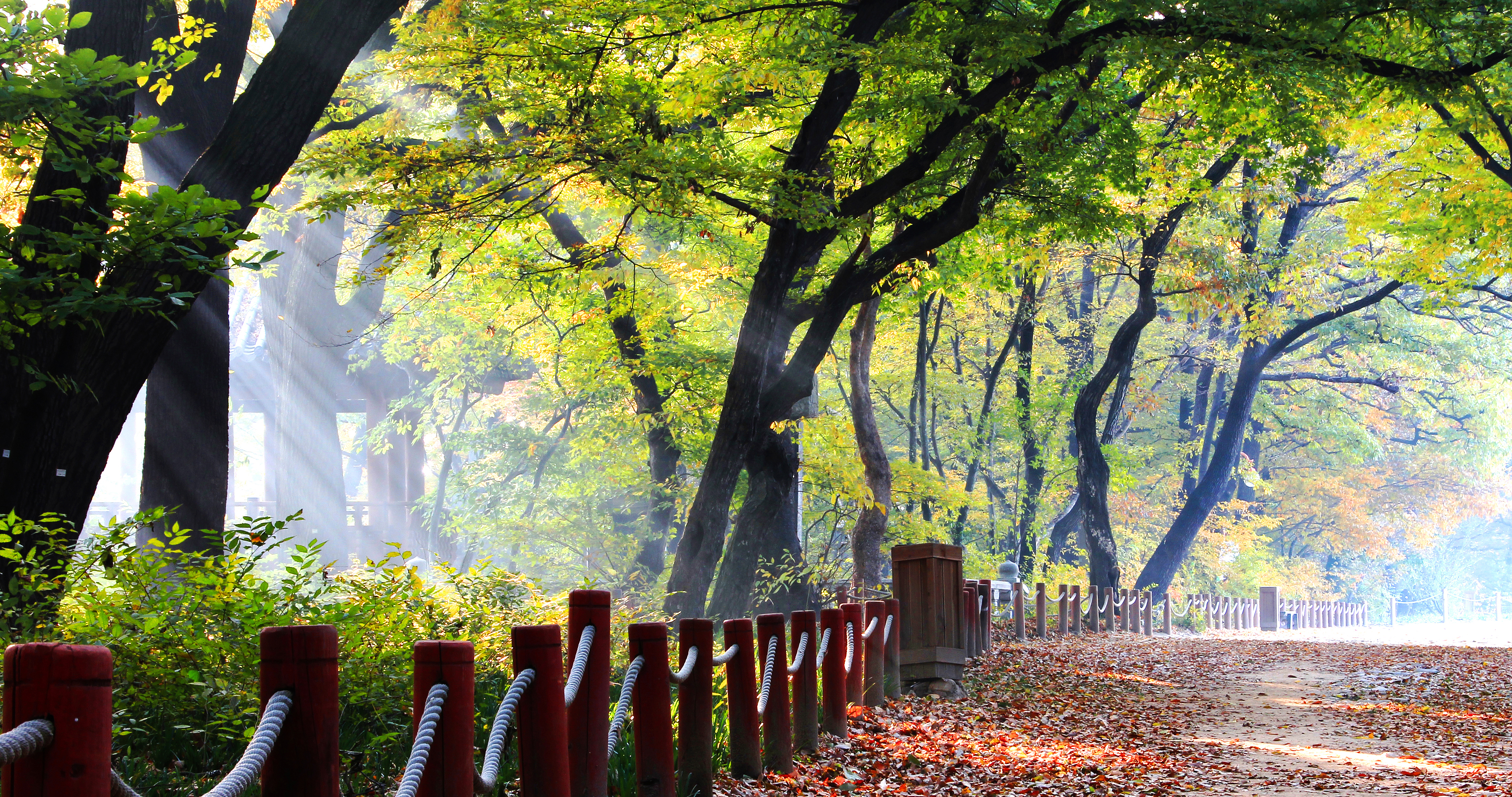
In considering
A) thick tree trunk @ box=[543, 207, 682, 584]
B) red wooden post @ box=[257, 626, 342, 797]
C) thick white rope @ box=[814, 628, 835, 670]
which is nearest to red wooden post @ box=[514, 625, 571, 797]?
red wooden post @ box=[257, 626, 342, 797]

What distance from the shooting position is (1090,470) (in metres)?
24.0

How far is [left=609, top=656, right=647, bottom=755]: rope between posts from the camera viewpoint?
14.6 ft

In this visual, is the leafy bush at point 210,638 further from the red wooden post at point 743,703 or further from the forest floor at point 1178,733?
the forest floor at point 1178,733

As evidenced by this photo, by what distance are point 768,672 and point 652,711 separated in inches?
62.5

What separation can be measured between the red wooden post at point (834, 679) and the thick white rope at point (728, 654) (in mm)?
1627

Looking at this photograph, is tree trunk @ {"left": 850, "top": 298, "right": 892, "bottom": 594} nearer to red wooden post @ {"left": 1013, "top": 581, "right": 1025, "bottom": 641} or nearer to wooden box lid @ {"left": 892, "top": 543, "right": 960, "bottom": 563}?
red wooden post @ {"left": 1013, "top": 581, "right": 1025, "bottom": 641}

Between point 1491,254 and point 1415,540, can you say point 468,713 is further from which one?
point 1415,540

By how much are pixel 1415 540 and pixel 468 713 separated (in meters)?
53.0

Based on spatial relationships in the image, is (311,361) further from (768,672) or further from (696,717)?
(696,717)

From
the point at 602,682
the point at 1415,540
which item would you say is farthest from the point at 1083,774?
the point at 1415,540

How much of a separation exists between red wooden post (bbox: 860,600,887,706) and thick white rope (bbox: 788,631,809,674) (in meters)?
Answer: 1.90

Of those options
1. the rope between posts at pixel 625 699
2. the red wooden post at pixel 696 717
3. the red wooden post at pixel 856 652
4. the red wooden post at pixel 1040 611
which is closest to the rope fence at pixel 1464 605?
the red wooden post at pixel 1040 611

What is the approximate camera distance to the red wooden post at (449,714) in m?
3.08

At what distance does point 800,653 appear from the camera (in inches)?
261
